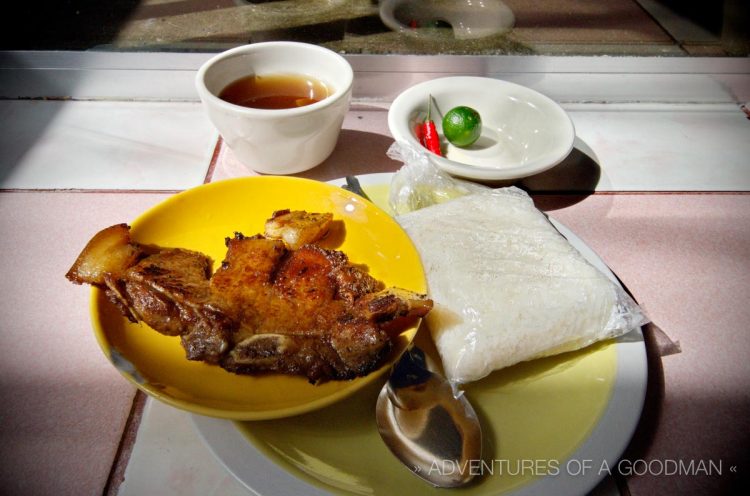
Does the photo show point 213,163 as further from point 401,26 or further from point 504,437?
point 504,437

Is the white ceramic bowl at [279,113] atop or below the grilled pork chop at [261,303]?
atop

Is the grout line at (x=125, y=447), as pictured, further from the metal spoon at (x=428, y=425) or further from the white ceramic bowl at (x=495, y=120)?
the white ceramic bowl at (x=495, y=120)

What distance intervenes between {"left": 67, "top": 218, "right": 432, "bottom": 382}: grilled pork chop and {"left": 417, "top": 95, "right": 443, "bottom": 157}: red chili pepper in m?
0.55

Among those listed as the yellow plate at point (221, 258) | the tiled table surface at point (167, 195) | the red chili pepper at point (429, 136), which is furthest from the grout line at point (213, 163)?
the red chili pepper at point (429, 136)

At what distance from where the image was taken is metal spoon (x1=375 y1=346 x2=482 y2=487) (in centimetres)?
73

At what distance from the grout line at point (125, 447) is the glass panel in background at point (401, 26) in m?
1.19

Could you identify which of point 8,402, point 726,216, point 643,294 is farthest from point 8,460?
point 726,216

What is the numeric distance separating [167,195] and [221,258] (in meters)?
0.41

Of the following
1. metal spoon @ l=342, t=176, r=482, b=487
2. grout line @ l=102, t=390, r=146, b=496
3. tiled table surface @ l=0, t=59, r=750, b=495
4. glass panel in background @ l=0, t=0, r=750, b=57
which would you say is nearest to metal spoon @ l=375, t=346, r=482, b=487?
metal spoon @ l=342, t=176, r=482, b=487

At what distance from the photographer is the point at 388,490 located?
2.35 feet

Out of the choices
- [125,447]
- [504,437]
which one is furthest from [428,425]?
[125,447]

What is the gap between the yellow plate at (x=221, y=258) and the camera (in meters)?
0.73

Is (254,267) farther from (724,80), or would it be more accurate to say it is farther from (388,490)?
(724,80)

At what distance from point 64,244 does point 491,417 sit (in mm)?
988
